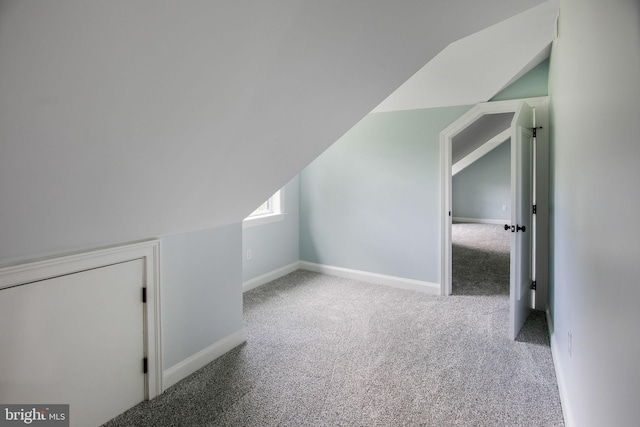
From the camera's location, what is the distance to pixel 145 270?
2.00 meters

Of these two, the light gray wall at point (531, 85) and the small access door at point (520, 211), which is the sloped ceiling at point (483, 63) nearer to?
the light gray wall at point (531, 85)

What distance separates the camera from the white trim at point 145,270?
5.04 feet

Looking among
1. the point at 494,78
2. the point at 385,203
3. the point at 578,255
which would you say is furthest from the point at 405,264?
the point at 578,255

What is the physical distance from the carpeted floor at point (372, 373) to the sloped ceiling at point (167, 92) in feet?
3.33

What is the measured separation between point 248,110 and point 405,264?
9.99 feet

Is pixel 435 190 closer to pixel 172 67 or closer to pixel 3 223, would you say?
pixel 172 67

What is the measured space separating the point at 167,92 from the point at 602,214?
1.43m

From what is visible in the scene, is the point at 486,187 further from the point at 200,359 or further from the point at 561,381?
the point at 200,359

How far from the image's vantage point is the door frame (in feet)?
10.7

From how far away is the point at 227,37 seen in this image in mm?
1087

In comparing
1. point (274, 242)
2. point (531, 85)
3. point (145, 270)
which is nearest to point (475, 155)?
point (531, 85)

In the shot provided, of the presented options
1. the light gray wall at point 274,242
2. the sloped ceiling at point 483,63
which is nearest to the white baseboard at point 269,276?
the light gray wall at point 274,242

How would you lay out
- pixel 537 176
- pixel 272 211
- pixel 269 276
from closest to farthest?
1. pixel 537 176
2. pixel 269 276
3. pixel 272 211

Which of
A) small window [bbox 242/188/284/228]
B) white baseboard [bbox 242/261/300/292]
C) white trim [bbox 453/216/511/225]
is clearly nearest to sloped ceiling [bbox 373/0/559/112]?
small window [bbox 242/188/284/228]
